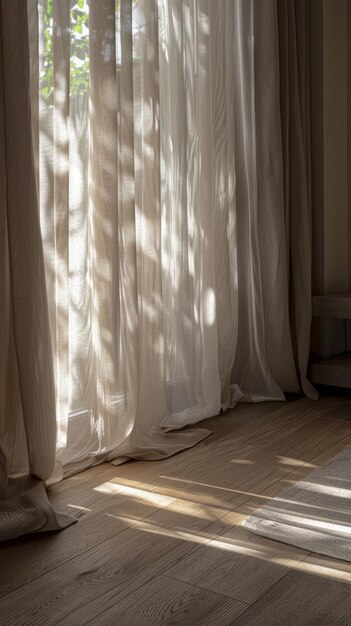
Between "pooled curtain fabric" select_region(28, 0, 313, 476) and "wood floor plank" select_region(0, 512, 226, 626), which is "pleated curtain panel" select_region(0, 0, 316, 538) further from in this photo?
"wood floor plank" select_region(0, 512, 226, 626)

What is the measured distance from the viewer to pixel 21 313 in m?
2.10

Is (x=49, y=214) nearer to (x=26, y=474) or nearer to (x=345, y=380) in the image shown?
(x=26, y=474)

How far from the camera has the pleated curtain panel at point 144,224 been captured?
2123 mm

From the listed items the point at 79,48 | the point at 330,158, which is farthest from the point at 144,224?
the point at 330,158

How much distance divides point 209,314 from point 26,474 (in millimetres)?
1231

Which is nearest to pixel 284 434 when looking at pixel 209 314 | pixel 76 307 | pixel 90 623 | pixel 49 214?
pixel 209 314

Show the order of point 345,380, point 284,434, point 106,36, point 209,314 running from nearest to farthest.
Answer: point 106,36
point 284,434
point 209,314
point 345,380

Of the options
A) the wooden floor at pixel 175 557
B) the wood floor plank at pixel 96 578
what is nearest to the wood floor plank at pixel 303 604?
the wooden floor at pixel 175 557

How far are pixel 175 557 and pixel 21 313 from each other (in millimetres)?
813

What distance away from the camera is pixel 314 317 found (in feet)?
12.8

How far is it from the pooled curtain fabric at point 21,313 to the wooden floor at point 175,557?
12 centimetres

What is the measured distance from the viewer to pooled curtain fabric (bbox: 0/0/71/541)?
2.03 m

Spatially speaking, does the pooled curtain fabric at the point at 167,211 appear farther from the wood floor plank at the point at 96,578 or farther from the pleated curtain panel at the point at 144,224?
the wood floor plank at the point at 96,578

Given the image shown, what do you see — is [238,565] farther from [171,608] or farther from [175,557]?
[171,608]
